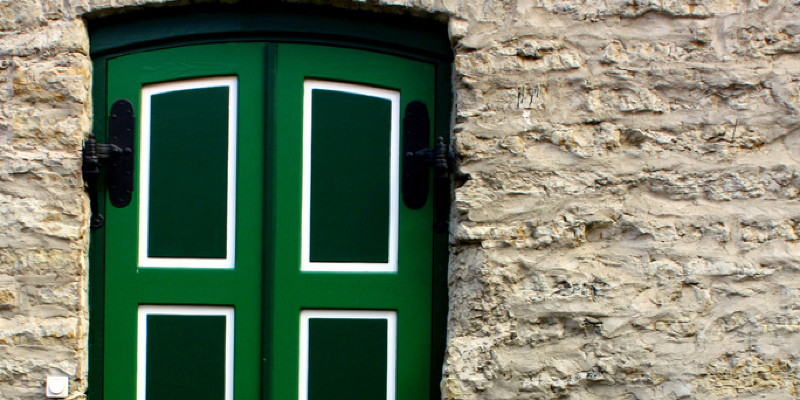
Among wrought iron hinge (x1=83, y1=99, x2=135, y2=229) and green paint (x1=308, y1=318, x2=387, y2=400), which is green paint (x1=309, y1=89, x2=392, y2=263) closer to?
green paint (x1=308, y1=318, x2=387, y2=400)

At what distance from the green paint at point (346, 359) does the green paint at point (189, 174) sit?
55 cm

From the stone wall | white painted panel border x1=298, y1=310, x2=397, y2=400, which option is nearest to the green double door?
white painted panel border x1=298, y1=310, x2=397, y2=400

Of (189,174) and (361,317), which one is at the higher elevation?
(189,174)

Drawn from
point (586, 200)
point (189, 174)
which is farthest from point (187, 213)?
point (586, 200)

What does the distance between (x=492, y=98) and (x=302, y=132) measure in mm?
781

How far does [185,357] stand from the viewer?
7.85 feet

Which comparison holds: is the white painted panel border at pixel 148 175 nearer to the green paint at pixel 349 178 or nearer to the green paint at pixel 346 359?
the green paint at pixel 349 178

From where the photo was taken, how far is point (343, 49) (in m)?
2.42

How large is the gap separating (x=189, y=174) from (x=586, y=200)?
62.7 inches

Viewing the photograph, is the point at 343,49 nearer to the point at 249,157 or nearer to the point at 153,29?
the point at 249,157

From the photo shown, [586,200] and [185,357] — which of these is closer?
[586,200]

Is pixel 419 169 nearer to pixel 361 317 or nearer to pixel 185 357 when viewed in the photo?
pixel 361 317

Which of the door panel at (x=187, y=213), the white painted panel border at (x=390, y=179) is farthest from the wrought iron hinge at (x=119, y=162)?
the white painted panel border at (x=390, y=179)

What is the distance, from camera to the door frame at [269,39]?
2379 mm
